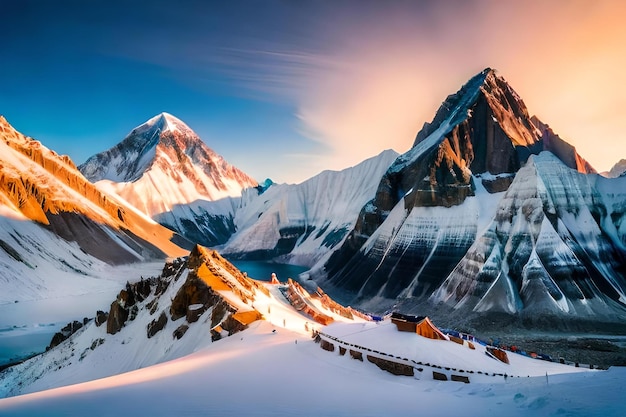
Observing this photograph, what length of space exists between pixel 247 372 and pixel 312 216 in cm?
14033

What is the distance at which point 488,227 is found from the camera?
2212 inches

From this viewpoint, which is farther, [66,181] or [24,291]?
[66,181]

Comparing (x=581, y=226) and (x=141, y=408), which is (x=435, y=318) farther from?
(x=141, y=408)

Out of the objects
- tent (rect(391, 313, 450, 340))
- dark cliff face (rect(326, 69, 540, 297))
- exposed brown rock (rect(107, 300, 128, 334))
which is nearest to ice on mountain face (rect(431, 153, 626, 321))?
dark cliff face (rect(326, 69, 540, 297))

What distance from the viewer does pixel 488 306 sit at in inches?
1903

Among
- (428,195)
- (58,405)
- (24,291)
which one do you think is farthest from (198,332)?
(24,291)

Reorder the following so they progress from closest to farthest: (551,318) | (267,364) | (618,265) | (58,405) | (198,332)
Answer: (58,405) < (267,364) < (198,332) < (551,318) < (618,265)

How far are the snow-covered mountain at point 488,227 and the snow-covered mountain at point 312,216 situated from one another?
1710 inches

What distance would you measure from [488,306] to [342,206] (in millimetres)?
96272

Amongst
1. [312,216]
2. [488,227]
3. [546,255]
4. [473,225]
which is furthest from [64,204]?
[546,255]

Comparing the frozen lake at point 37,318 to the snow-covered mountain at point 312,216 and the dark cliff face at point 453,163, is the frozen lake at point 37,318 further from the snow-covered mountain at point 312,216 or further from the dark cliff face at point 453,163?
the snow-covered mountain at point 312,216

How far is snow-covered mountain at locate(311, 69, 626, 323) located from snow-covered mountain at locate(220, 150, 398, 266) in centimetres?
4343

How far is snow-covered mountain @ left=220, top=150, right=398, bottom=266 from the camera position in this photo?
13565 centimetres

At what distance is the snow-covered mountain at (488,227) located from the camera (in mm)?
48875
